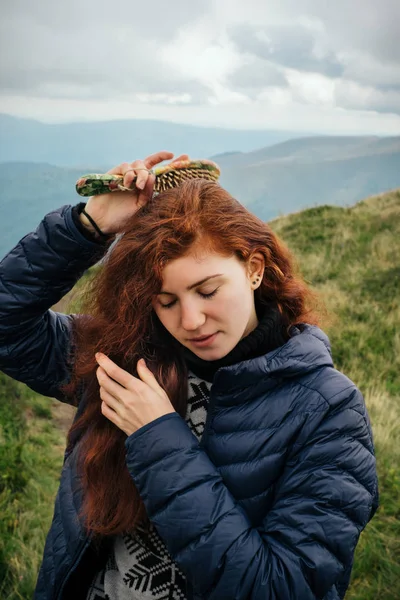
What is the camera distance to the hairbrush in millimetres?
1759

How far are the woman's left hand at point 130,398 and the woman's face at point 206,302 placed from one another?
198 mm

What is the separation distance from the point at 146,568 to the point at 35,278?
109cm

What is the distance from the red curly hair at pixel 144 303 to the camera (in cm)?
157

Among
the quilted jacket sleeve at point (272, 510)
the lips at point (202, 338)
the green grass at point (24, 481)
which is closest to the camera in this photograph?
the quilted jacket sleeve at point (272, 510)

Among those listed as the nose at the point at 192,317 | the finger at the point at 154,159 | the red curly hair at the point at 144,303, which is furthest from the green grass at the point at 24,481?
the finger at the point at 154,159

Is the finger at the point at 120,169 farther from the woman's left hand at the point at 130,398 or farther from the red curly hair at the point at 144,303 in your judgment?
the woman's left hand at the point at 130,398

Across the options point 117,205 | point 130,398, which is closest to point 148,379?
point 130,398

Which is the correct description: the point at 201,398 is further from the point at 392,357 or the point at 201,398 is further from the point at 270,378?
the point at 392,357

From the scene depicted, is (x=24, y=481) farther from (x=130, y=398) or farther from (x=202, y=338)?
(x=202, y=338)

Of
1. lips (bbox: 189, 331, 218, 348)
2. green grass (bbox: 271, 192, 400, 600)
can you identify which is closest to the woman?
lips (bbox: 189, 331, 218, 348)

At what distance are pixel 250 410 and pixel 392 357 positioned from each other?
509 cm

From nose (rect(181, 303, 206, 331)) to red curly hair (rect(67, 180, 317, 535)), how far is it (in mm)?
132

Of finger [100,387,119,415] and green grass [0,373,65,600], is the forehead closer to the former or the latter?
finger [100,387,119,415]

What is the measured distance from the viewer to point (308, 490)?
1.33 m
